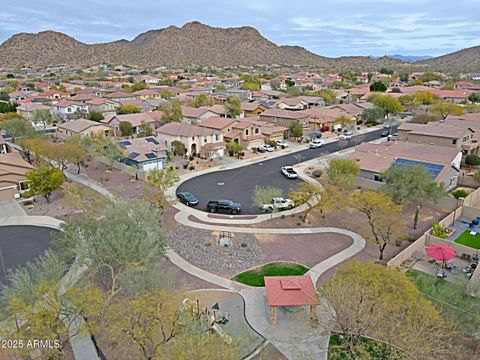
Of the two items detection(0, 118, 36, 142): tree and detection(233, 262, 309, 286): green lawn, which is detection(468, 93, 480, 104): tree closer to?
detection(233, 262, 309, 286): green lawn

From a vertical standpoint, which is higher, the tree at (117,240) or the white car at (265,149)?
the tree at (117,240)

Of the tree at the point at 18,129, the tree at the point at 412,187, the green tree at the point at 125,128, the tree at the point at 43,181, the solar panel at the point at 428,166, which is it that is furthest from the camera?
the green tree at the point at 125,128

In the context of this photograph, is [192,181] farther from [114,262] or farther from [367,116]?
[367,116]

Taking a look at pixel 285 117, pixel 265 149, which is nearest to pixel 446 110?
pixel 285 117

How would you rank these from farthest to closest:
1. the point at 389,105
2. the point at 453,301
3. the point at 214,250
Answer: the point at 389,105 → the point at 214,250 → the point at 453,301

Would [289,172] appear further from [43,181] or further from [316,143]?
[43,181]

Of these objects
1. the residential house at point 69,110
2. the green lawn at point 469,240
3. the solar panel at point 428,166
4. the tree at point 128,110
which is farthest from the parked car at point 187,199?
the residential house at point 69,110

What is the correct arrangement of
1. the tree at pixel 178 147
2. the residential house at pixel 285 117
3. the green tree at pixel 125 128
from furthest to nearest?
the residential house at pixel 285 117, the green tree at pixel 125 128, the tree at pixel 178 147

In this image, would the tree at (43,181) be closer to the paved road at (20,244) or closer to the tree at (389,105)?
the paved road at (20,244)
